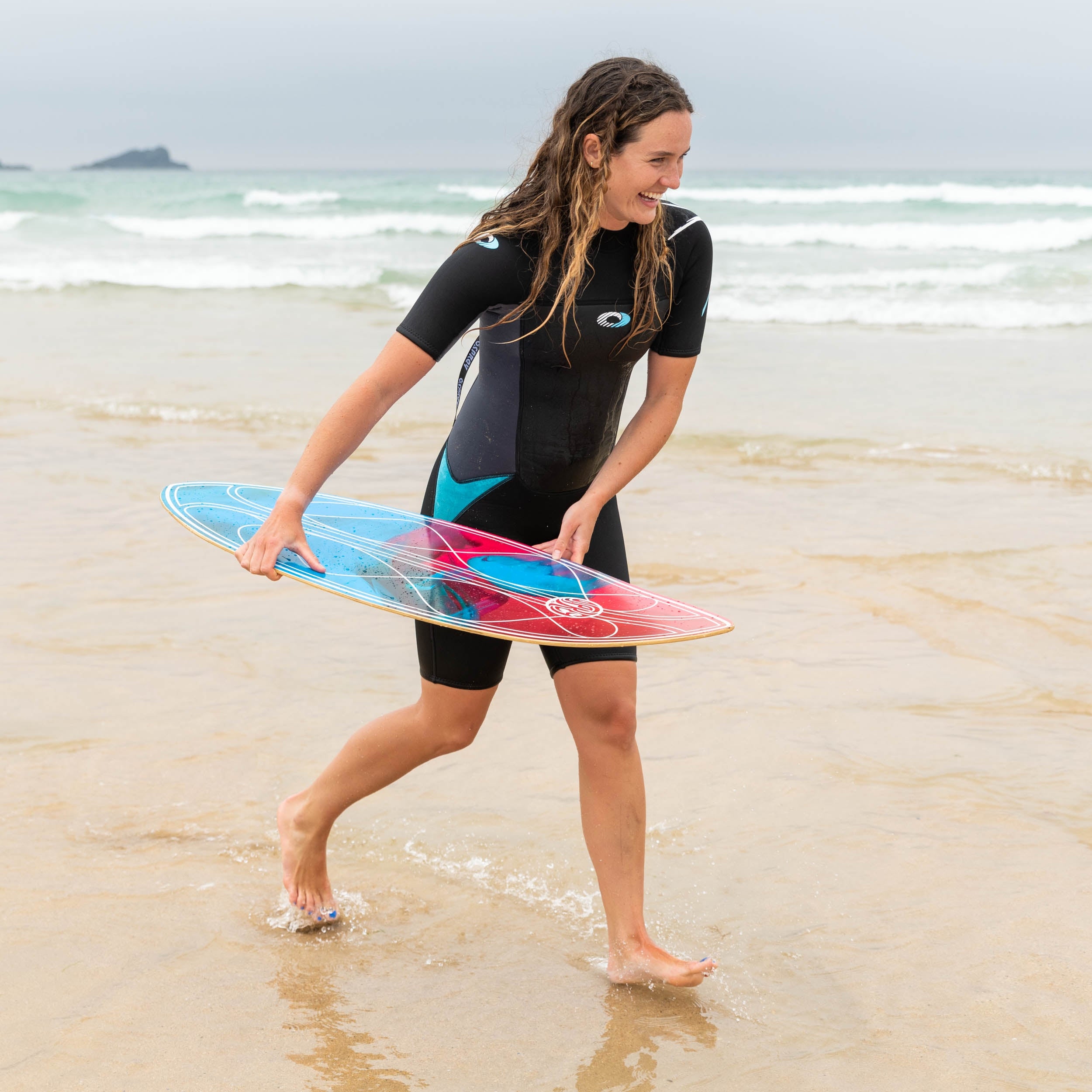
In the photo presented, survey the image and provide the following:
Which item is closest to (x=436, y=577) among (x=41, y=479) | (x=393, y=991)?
(x=393, y=991)

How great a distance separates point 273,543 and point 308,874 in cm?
94

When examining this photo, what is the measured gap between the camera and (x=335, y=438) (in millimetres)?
2299

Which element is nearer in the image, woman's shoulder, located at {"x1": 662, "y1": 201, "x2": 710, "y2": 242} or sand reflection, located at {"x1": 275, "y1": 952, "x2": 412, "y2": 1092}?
sand reflection, located at {"x1": 275, "y1": 952, "x2": 412, "y2": 1092}

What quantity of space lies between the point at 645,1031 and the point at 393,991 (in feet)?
1.83

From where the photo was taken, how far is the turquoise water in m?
16.0

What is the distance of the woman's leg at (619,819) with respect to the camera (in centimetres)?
243

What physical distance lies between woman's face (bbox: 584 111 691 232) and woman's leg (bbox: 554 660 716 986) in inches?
37.4

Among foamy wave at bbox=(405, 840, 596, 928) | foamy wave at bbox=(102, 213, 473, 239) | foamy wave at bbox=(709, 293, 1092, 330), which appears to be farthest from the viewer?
foamy wave at bbox=(102, 213, 473, 239)

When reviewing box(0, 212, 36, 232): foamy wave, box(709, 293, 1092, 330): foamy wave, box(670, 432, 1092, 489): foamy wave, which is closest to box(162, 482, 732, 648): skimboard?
box(670, 432, 1092, 489): foamy wave

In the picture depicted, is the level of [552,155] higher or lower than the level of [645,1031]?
higher

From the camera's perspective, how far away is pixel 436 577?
252 cm

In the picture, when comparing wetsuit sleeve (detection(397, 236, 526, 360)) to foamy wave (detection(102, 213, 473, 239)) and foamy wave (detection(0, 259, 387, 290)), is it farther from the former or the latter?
foamy wave (detection(102, 213, 473, 239))

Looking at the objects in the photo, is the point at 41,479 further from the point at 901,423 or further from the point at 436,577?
the point at 901,423

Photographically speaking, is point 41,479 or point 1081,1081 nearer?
point 1081,1081
